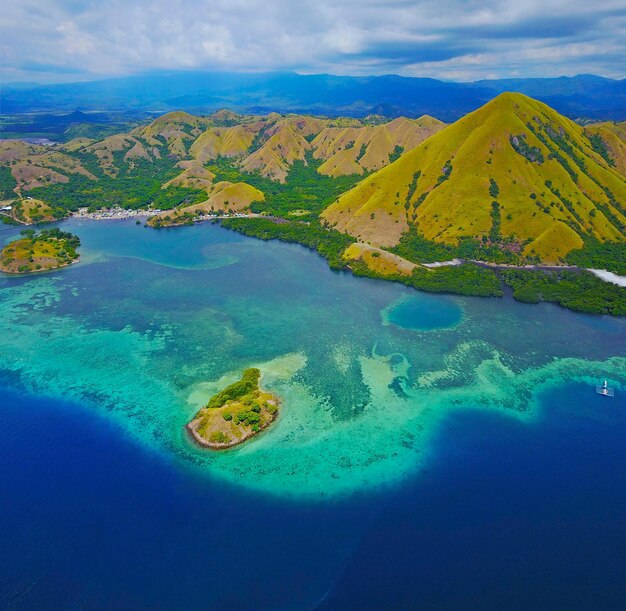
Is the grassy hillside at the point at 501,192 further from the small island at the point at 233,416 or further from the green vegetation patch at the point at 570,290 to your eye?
the small island at the point at 233,416

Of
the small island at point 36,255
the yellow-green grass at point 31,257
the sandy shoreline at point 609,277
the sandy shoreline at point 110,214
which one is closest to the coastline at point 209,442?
the small island at point 36,255

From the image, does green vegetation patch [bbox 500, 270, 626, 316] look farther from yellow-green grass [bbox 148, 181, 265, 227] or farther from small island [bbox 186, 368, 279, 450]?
yellow-green grass [bbox 148, 181, 265, 227]

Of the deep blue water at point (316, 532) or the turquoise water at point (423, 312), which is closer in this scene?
the deep blue water at point (316, 532)

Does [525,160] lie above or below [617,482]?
above

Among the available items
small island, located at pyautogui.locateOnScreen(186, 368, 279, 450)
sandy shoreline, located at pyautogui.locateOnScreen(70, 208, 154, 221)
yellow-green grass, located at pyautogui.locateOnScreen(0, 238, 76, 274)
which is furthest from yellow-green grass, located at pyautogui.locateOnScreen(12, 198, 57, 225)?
small island, located at pyautogui.locateOnScreen(186, 368, 279, 450)

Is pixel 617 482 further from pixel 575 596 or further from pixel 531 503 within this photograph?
pixel 575 596

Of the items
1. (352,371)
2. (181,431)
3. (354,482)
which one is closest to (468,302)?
(352,371)

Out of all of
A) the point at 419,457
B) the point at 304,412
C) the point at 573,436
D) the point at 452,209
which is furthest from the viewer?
the point at 452,209
